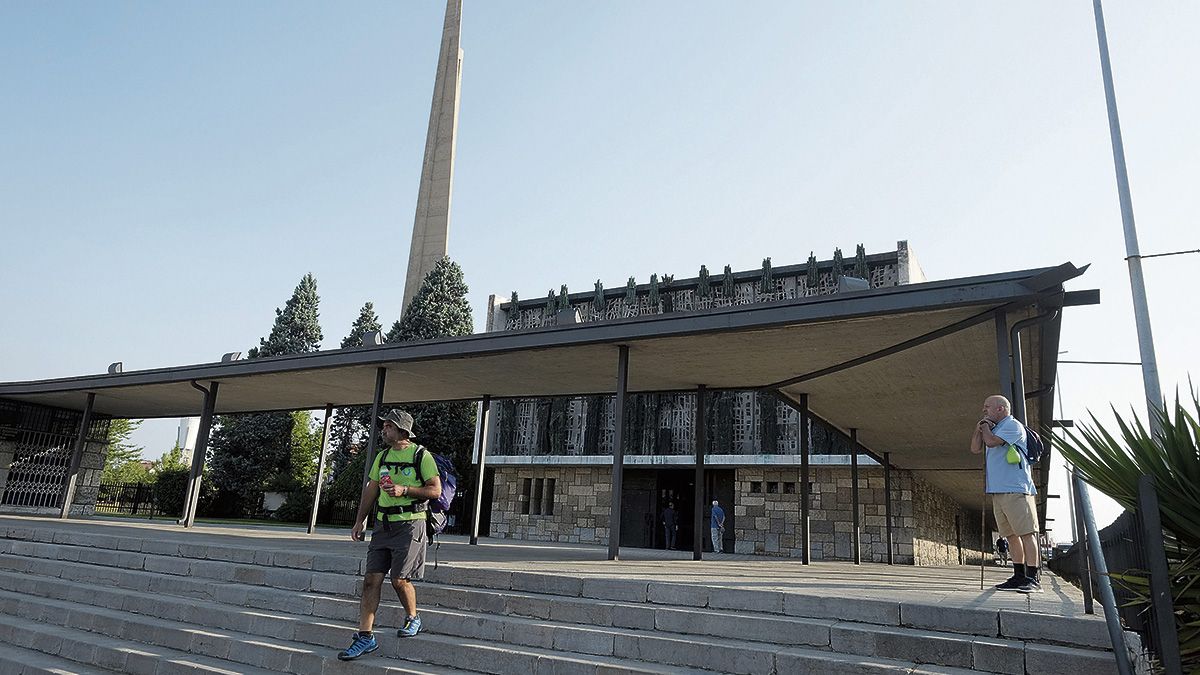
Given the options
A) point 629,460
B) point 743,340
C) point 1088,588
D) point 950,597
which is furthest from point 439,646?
point 629,460

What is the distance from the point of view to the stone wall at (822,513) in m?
20.1

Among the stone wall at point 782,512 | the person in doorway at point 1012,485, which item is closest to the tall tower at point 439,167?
the stone wall at point 782,512

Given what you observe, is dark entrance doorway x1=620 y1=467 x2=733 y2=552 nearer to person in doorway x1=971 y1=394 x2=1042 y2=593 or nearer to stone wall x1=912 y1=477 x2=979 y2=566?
stone wall x1=912 y1=477 x2=979 y2=566

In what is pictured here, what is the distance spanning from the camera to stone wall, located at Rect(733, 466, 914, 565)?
20141mm

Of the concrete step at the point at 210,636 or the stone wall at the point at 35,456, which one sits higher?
the stone wall at the point at 35,456

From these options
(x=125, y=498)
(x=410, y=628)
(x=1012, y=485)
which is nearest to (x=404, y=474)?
(x=410, y=628)

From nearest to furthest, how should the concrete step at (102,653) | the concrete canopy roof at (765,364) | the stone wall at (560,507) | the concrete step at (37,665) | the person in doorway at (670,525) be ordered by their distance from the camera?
1. the concrete step at (102,653)
2. the concrete step at (37,665)
3. the concrete canopy roof at (765,364)
4. the person in doorway at (670,525)
5. the stone wall at (560,507)

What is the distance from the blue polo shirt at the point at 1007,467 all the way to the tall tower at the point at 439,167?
1924 inches

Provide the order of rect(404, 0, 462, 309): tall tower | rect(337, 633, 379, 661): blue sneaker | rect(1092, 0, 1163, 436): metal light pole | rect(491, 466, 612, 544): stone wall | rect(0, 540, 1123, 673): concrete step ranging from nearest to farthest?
rect(0, 540, 1123, 673): concrete step < rect(337, 633, 379, 661): blue sneaker < rect(1092, 0, 1163, 436): metal light pole < rect(491, 466, 612, 544): stone wall < rect(404, 0, 462, 309): tall tower

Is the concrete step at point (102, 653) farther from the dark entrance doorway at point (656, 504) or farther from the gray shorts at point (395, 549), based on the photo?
the dark entrance doorway at point (656, 504)

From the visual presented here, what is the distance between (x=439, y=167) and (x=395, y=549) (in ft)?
A: 176

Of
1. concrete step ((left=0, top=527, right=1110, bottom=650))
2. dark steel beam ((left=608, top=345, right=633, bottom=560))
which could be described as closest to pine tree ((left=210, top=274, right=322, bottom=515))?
concrete step ((left=0, top=527, right=1110, bottom=650))

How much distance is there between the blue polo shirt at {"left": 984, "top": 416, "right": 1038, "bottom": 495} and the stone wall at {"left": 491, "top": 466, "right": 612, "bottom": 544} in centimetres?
1880

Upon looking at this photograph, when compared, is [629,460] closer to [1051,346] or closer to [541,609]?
[1051,346]
